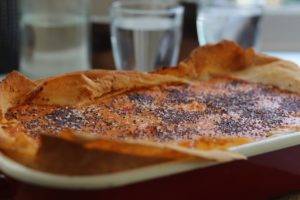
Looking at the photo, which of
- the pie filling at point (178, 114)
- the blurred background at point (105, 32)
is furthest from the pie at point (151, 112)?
the blurred background at point (105, 32)

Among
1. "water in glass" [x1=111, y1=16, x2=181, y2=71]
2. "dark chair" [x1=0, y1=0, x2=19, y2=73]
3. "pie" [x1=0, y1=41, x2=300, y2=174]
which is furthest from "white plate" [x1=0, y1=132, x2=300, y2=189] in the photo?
"dark chair" [x1=0, y1=0, x2=19, y2=73]

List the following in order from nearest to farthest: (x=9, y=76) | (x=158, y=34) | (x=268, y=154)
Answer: (x=268, y=154) < (x=9, y=76) < (x=158, y=34)

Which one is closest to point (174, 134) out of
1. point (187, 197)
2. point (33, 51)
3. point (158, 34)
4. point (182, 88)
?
point (187, 197)

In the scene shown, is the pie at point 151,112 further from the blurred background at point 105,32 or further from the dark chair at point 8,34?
the dark chair at point 8,34

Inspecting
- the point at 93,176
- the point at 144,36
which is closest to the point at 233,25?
the point at 144,36

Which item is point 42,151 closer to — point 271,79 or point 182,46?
point 271,79

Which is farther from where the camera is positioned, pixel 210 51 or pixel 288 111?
pixel 210 51

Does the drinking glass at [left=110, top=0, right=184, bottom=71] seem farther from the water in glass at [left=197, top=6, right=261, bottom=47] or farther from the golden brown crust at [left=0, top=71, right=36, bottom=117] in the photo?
the golden brown crust at [left=0, top=71, right=36, bottom=117]
